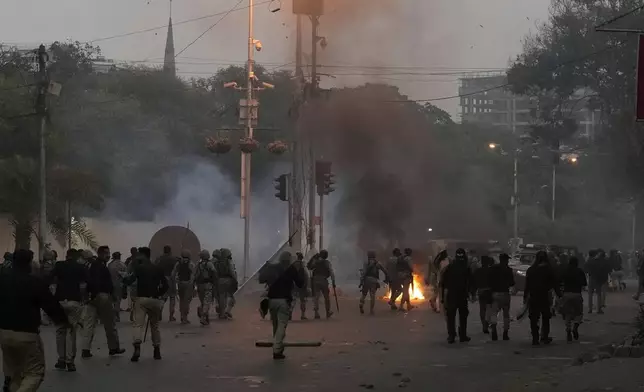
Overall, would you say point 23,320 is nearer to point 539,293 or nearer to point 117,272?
point 539,293

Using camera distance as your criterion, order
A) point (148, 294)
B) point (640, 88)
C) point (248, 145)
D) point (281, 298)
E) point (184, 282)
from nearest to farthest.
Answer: point (148, 294)
point (281, 298)
point (640, 88)
point (184, 282)
point (248, 145)

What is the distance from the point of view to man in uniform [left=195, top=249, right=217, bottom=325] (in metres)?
24.5

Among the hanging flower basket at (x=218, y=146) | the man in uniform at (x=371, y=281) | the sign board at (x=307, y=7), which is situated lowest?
the man in uniform at (x=371, y=281)

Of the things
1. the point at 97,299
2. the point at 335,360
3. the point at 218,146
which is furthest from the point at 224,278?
the point at 218,146

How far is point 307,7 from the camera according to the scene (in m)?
37.2

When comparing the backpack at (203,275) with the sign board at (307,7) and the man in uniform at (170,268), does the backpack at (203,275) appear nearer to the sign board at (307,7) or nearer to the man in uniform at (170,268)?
the man in uniform at (170,268)

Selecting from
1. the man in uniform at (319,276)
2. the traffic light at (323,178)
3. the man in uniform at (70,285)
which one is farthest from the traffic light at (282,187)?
the man in uniform at (70,285)

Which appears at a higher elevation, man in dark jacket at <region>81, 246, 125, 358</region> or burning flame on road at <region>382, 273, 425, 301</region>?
man in dark jacket at <region>81, 246, 125, 358</region>

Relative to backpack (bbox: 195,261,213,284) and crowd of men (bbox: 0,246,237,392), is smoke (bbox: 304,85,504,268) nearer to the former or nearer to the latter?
crowd of men (bbox: 0,246,237,392)

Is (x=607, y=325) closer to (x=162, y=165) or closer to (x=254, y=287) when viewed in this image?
(x=254, y=287)

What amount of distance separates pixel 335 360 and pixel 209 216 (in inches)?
1690

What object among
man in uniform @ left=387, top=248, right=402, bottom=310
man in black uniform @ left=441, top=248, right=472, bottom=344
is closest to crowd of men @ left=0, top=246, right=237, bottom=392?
man in uniform @ left=387, top=248, right=402, bottom=310

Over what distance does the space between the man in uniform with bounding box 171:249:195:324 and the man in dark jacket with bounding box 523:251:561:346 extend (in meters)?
8.65

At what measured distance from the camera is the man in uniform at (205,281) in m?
24.5
